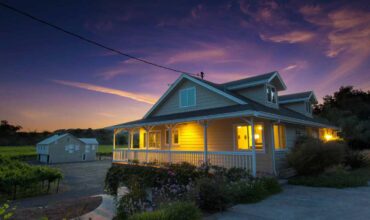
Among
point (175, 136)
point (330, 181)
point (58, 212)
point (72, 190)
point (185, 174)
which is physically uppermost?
point (175, 136)

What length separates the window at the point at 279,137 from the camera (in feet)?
42.7

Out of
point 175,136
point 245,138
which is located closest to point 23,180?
point 175,136

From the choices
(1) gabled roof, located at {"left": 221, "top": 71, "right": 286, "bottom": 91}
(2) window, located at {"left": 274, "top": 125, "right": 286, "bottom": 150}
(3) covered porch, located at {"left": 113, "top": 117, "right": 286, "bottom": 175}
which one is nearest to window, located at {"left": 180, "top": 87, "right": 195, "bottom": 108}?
(3) covered porch, located at {"left": 113, "top": 117, "right": 286, "bottom": 175}

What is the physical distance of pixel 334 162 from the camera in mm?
10695

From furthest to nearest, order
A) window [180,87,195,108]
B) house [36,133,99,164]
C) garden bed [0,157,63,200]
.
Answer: house [36,133,99,164], window [180,87,195,108], garden bed [0,157,63,200]

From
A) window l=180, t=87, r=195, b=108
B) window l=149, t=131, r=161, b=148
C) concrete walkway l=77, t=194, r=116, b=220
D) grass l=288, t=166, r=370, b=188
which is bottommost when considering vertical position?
concrete walkway l=77, t=194, r=116, b=220

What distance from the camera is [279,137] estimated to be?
43.5 feet

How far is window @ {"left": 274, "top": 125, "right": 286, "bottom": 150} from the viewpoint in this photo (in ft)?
42.7

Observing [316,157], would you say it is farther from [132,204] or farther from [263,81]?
[132,204]

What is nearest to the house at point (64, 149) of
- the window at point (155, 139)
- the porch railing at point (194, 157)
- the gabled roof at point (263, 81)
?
the porch railing at point (194, 157)

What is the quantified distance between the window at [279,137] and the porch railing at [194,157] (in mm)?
3812

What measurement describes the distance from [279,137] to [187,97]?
268 inches

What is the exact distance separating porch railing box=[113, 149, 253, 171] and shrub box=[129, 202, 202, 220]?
524 centimetres

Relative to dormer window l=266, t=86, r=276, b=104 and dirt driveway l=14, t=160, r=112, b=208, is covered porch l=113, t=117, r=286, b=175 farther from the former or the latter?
dirt driveway l=14, t=160, r=112, b=208
